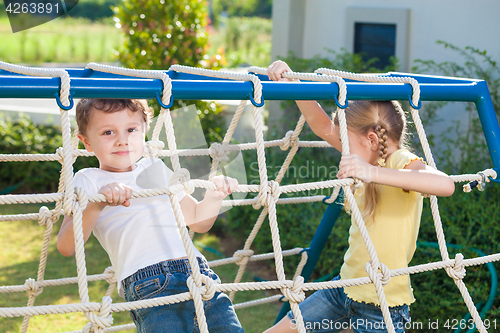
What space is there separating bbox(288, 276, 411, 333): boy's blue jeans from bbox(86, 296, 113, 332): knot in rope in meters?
0.76

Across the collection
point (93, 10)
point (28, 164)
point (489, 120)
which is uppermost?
point (93, 10)

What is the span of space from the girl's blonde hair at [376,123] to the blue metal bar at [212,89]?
14cm

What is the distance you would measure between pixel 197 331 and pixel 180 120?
2.69 m

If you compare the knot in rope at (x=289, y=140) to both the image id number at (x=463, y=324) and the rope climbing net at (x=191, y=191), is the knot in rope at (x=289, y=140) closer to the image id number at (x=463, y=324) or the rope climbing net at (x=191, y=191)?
the rope climbing net at (x=191, y=191)

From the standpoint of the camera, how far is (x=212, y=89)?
1228mm

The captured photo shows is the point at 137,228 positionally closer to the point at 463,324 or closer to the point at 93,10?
the point at 463,324

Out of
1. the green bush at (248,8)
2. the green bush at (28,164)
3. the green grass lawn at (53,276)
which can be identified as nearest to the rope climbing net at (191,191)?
the green grass lawn at (53,276)

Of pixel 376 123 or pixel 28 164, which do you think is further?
pixel 28 164

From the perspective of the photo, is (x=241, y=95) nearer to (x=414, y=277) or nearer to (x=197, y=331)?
(x=197, y=331)

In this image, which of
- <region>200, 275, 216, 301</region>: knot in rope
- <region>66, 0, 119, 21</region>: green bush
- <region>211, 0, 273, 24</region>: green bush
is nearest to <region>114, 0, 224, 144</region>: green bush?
<region>200, 275, 216, 301</region>: knot in rope

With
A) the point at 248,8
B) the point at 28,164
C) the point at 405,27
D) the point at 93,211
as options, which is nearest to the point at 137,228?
the point at 93,211

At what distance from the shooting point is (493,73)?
3170mm

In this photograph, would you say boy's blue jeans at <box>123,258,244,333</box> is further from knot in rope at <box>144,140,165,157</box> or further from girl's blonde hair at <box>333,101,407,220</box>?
girl's blonde hair at <box>333,101,407,220</box>

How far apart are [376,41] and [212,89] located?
2993 millimetres
